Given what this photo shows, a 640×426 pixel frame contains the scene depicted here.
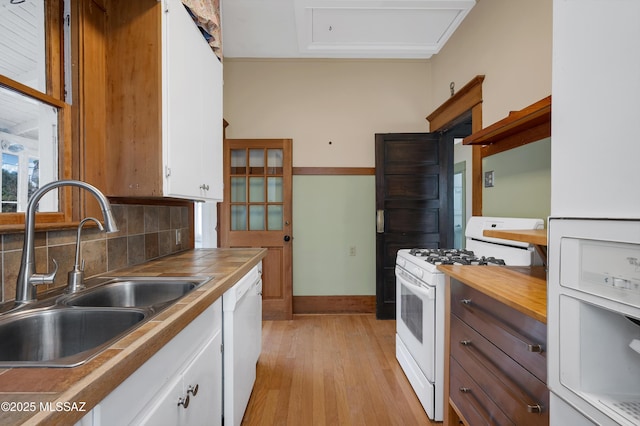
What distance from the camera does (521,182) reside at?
1904 mm

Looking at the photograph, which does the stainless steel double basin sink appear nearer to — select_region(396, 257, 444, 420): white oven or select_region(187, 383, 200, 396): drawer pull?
select_region(187, 383, 200, 396): drawer pull

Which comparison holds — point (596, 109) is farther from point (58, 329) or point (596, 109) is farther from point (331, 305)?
point (331, 305)

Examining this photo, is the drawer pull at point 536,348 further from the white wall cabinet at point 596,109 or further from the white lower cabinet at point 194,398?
the white lower cabinet at point 194,398

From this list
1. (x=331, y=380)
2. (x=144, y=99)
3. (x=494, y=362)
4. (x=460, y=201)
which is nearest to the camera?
(x=494, y=362)

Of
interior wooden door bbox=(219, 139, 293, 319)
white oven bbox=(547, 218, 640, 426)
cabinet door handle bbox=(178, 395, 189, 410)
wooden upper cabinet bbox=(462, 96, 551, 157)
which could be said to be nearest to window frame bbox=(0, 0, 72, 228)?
cabinet door handle bbox=(178, 395, 189, 410)

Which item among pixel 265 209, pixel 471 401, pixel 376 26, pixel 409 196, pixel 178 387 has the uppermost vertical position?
pixel 376 26

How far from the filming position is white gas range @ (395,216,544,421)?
1704 mm

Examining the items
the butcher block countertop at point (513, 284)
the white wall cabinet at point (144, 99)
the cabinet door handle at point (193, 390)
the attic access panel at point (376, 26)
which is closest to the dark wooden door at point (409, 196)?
the attic access panel at point (376, 26)

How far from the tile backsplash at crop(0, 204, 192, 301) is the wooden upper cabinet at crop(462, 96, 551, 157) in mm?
2203

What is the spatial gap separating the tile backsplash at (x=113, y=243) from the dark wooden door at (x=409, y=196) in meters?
1.98

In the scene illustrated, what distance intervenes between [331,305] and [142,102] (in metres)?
2.76

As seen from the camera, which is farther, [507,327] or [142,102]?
[142,102]

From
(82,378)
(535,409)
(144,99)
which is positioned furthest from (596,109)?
(144,99)

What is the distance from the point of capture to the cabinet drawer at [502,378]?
0.93m
